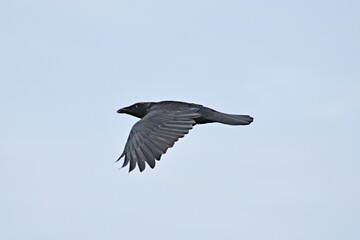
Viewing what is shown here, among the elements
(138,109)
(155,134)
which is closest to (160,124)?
(155,134)

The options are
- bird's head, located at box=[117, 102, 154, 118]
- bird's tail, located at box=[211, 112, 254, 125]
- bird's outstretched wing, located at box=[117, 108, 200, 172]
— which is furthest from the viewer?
bird's head, located at box=[117, 102, 154, 118]

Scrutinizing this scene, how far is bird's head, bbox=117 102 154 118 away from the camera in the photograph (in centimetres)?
1942

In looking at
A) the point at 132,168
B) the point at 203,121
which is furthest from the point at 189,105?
the point at 132,168

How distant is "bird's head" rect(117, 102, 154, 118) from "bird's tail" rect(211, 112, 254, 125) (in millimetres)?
1512

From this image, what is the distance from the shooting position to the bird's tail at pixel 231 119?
18406 millimetres

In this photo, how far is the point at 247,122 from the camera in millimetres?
18359

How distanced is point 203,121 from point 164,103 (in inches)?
36.0

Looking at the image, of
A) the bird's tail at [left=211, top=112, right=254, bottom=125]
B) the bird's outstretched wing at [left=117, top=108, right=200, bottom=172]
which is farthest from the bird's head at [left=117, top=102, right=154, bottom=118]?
the bird's tail at [left=211, top=112, right=254, bottom=125]

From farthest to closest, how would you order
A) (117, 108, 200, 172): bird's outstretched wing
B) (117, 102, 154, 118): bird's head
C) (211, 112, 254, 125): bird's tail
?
(117, 102, 154, 118): bird's head
(211, 112, 254, 125): bird's tail
(117, 108, 200, 172): bird's outstretched wing

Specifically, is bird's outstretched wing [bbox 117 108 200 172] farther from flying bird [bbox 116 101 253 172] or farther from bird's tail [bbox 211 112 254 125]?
bird's tail [bbox 211 112 254 125]

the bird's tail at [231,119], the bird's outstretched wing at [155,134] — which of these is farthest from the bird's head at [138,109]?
the bird's tail at [231,119]

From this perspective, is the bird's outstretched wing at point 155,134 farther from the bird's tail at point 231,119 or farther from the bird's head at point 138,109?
the bird's head at point 138,109

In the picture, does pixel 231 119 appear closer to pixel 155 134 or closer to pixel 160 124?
pixel 160 124

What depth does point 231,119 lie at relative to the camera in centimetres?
1853
